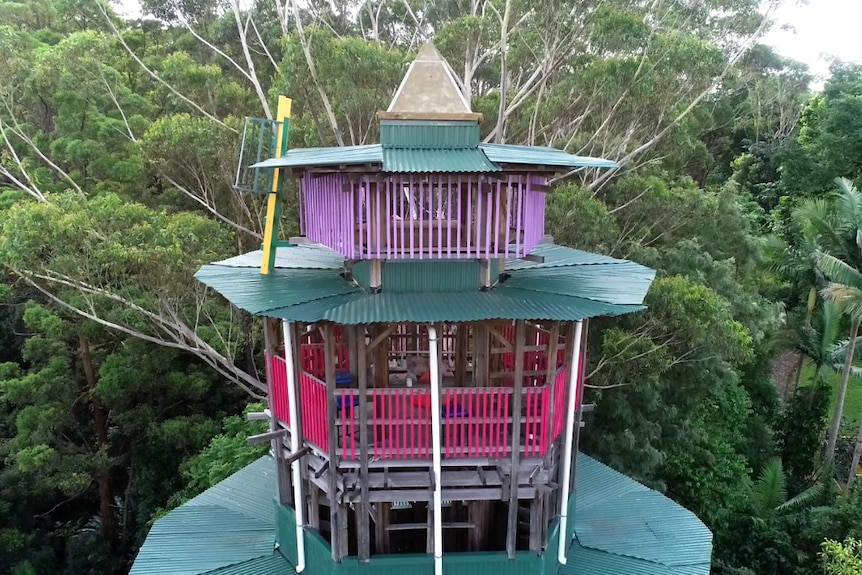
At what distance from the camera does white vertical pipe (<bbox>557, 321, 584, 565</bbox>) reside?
26.7ft

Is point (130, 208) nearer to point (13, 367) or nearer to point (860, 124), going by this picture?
point (13, 367)

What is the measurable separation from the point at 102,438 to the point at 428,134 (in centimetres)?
1629

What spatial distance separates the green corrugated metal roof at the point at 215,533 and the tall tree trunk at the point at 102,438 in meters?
8.41

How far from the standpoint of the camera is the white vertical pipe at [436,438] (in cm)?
731

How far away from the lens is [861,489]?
15.5m

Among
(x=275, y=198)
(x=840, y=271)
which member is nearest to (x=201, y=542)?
(x=275, y=198)

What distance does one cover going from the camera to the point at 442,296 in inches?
301

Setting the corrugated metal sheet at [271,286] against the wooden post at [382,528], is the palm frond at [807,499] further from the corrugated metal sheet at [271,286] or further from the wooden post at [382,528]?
the corrugated metal sheet at [271,286]

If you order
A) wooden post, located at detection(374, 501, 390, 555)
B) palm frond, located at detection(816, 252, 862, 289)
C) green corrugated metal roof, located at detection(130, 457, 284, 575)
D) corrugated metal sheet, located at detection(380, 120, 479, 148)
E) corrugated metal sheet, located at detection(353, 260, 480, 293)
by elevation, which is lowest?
green corrugated metal roof, located at detection(130, 457, 284, 575)

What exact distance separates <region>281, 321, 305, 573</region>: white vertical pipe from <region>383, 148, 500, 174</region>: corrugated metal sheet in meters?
2.49

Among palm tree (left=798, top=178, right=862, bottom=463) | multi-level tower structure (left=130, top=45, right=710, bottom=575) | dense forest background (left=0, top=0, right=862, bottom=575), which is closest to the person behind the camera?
multi-level tower structure (left=130, top=45, right=710, bottom=575)

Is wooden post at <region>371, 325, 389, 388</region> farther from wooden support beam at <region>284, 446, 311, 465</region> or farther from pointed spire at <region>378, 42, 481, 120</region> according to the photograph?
pointed spire at <region>378, 42, 481, 120</region>

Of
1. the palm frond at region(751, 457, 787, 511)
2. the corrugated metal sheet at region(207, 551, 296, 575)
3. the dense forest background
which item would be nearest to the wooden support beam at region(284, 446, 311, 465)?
the corrugated metal sheet at region(207, 551, 296, 575)

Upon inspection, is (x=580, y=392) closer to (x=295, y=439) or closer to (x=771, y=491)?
(x=295, y=439)
